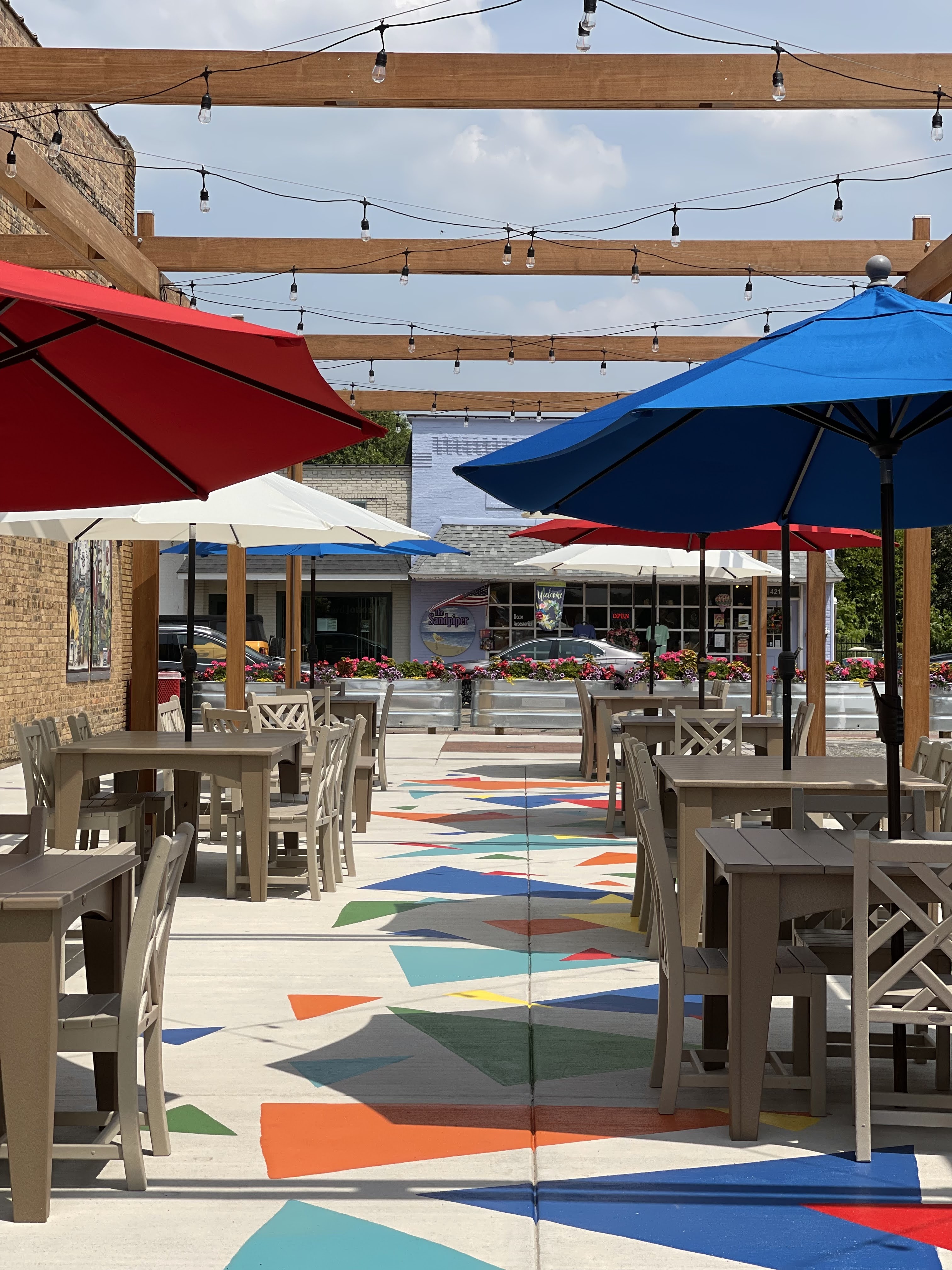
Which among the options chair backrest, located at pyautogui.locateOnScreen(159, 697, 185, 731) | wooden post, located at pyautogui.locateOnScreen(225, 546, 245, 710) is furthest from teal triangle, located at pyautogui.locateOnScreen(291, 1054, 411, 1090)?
wooden post, located at pyautogui.locateOnScreen(225, 546, 245, 710)

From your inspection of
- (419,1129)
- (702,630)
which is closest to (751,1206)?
(419,1129)

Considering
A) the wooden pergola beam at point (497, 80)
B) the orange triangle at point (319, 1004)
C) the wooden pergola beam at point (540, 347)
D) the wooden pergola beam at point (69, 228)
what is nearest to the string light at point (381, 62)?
the wooden pergola beam at point (497, 80)

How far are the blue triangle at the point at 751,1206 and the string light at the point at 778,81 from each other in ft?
20.3

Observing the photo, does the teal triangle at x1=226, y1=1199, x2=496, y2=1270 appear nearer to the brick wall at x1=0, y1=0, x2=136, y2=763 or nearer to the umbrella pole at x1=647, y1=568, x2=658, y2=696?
the umbrella pole at x1=647, y1=568, x2=658, y2=696

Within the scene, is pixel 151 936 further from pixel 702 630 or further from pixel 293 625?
pixel 293 625

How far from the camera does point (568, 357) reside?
16000 mm

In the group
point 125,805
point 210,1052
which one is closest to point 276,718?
point 125,805

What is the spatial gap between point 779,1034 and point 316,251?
30.7ft

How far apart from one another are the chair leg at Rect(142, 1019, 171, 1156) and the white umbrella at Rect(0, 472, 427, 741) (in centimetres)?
433

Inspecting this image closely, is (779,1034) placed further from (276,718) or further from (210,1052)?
(276,718)

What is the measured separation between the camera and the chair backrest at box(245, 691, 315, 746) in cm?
1053

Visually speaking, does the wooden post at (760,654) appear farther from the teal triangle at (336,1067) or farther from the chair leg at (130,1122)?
the chair leg at (130,1122)

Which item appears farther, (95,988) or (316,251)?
(316,251)

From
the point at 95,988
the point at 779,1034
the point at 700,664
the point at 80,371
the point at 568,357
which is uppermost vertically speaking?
the point at 568,357
